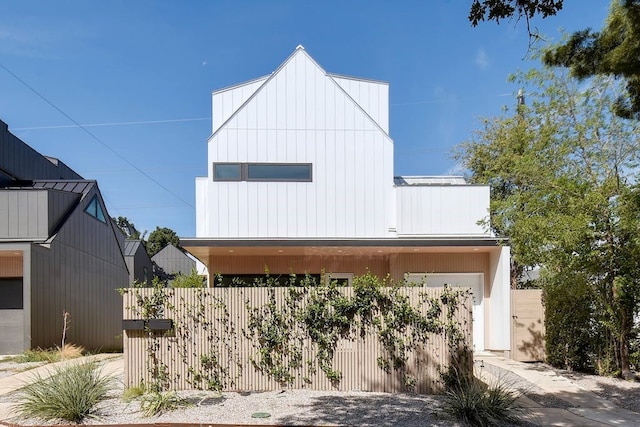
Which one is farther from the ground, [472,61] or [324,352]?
[472,61]

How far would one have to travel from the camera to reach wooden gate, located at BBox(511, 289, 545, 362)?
1034 cm

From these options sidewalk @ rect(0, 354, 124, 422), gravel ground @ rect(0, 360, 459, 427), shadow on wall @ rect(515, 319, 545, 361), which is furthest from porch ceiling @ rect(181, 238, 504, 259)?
gravel ground @ rect(0, 360, 459, 427)

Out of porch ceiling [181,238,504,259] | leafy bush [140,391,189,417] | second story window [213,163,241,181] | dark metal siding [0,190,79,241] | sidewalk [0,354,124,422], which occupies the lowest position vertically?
sidewalk [0,354,124,422]

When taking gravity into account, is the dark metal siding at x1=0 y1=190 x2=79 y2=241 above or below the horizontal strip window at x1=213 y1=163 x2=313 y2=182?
below

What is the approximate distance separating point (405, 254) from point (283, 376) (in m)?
→ 5.28

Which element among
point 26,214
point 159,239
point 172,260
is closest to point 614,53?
point 26,214

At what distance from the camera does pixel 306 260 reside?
11.4 m

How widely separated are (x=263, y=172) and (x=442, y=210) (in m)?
4.44

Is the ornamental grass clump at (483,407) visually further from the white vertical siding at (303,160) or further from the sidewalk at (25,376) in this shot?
the sidewalk at (25,376)

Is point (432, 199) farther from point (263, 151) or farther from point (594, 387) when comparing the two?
point (594, 387)

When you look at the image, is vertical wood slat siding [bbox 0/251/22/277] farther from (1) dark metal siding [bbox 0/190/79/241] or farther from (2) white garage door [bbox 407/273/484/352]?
(2) white garage door [bbox 407/273/484/352]

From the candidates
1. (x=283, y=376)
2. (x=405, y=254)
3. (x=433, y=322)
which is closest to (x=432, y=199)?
(x=405, y=254)

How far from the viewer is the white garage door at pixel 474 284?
1117cm

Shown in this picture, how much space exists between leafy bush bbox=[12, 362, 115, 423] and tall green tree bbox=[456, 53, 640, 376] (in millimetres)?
7649
